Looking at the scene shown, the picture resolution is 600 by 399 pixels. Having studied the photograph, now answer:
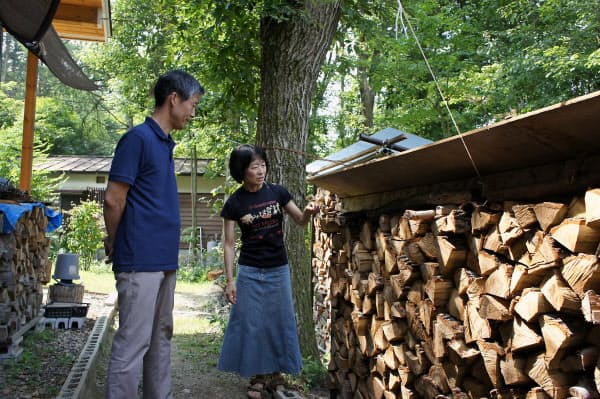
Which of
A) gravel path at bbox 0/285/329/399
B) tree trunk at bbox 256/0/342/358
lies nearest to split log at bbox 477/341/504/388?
gravel path at bbox 0/285/329/399

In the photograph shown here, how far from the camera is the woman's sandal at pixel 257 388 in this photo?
162 inches

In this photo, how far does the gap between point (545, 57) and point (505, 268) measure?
11468mm

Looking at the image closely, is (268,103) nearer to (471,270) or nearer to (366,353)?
(366,353)

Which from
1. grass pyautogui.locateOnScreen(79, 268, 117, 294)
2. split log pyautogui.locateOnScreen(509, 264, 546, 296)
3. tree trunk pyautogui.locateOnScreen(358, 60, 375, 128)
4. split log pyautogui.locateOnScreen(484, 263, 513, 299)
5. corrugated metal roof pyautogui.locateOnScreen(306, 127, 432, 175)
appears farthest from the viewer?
tree trunk pyautogui.locateOnScreen(358, 60, 375, 128)

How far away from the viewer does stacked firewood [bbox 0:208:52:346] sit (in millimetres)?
5000

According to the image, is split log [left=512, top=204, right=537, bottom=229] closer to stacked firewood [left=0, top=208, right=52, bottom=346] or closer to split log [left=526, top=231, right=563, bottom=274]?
split log [left=526, top=231, right=563, bottom=274]

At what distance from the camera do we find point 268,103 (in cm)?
537

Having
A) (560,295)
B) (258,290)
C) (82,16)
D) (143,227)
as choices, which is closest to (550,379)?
(560,295)

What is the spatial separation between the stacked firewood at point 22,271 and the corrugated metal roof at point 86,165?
13.3 m

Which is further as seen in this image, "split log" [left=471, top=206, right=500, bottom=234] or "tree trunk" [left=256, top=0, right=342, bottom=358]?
"tree trunk" [left=256, top=0, right=342, bottom=358]

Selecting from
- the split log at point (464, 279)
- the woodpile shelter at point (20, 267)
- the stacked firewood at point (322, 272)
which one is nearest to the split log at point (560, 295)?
the split log at point (464, 279)

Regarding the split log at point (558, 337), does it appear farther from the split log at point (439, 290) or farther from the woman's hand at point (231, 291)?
the woman's hand at point (231, 291)

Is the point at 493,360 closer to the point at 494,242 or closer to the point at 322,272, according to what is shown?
the point at 494,242

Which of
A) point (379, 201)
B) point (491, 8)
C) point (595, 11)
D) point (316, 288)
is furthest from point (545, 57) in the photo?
point (379, 201)
